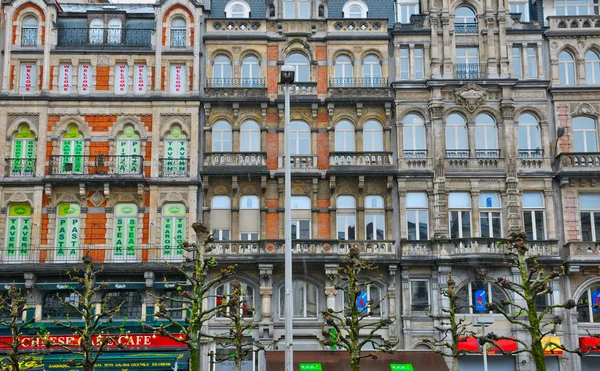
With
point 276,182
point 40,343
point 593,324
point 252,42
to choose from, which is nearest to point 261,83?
point 252,42

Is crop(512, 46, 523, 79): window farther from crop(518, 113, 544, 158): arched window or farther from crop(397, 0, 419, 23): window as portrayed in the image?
crop(397, 0, 419, 23): window

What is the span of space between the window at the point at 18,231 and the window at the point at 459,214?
19810 mm

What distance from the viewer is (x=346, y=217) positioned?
40406 millimetres

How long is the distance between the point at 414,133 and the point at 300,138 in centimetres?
558

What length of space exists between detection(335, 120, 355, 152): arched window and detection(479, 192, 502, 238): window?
672cm

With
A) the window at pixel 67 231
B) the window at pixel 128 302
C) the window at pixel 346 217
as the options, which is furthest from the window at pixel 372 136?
the window at pixel 67 231

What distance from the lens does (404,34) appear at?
42.0 m

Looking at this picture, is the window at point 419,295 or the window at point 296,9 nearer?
the window at point 419,295

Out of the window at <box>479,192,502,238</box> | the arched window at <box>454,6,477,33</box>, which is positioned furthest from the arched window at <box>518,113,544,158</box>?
the arched window at <box>454,6,477,33</box>

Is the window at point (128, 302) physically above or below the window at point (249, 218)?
below

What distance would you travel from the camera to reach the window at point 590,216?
131 feet

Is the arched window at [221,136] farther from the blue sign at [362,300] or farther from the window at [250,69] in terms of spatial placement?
the blue sign at [362,300]

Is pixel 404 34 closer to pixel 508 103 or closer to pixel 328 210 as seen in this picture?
pixel 508 103

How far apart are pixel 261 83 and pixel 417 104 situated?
7.72 metres
